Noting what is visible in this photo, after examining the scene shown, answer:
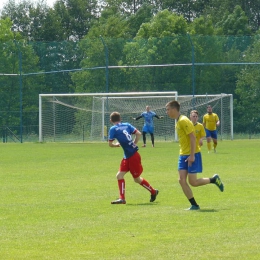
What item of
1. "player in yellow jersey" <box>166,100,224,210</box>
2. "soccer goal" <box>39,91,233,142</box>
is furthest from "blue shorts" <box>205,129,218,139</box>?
"player in yellow jersey" <box>166,100,224,210</box>

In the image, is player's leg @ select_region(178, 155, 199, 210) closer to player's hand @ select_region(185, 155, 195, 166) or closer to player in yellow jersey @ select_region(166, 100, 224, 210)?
player in yellow jersey @ select_region(166, 100, 224, 210)

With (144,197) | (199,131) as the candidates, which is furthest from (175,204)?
(199,131)

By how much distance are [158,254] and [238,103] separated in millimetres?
38534

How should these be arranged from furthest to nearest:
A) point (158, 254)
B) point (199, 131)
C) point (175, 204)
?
point (199, 131)
point (175, 204)
point (158, 254)

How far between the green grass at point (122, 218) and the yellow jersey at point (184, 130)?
93 centimetres

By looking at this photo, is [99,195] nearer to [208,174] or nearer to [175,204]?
[175,204]

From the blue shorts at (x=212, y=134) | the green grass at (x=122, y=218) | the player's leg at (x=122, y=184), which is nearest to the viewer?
the green grass at (x=122, y=218)

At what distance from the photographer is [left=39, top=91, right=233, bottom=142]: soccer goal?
4266 centimetres

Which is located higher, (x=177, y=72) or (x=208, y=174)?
(x=177, y=72)

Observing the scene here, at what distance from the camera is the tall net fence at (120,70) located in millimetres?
44331

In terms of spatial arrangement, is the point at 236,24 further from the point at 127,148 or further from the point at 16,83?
the point at 127,148

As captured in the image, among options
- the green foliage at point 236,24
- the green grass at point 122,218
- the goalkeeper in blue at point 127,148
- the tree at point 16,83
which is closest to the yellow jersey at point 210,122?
the green grass at point 122,218

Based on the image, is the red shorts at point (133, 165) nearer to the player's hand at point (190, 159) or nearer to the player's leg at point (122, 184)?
the player's leg at point (122, 184)

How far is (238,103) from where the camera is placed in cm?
4653
